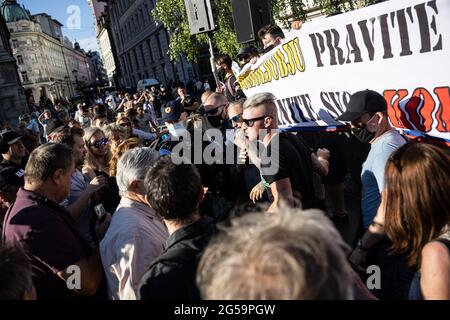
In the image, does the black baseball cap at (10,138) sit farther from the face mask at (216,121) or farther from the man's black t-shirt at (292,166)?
the man's black t-shirt at (292,166)

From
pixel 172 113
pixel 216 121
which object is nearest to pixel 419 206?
pixel 216 121

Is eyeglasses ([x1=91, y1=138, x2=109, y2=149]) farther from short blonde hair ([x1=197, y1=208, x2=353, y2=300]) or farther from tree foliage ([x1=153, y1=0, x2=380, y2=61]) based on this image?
tree foliage ([x1=153, y1=0, x2=380, y2=61])

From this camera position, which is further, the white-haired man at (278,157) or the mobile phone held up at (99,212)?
the mobile phone held up at (99,212)

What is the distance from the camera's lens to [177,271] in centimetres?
157

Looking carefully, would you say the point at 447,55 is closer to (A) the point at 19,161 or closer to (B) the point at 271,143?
(B) the point at 271,143

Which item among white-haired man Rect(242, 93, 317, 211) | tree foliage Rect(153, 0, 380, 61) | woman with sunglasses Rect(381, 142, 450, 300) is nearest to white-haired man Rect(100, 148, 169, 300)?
white-haired man Rect(242, 93, 317, 211)

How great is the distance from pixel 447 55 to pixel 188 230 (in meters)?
1.90

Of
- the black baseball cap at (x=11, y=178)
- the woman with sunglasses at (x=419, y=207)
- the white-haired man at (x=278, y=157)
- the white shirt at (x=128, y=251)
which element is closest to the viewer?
the woman with sunglasses at (x=419, y=207)

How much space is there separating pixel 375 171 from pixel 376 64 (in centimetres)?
99

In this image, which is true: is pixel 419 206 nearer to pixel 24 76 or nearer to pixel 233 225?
pixel 233 225

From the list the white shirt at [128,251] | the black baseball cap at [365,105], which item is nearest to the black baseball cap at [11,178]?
the white shirt at [128,251]

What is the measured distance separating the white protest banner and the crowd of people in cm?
33

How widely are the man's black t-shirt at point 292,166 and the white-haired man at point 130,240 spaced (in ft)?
2.80

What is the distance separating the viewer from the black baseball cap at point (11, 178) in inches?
140
